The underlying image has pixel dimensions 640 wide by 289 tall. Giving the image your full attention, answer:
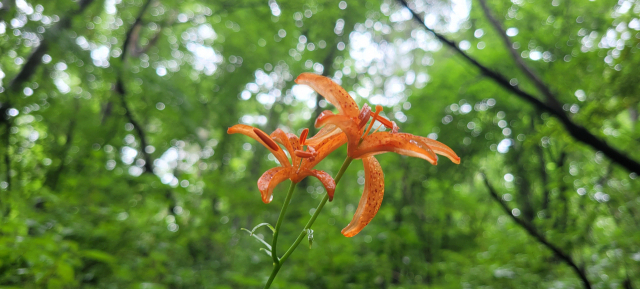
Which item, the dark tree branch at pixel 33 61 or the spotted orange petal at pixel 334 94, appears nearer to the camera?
the spotted orange petal at pixel 334 94

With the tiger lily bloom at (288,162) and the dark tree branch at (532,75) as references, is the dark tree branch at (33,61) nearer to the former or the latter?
the tiger lily bloom at (288,162)

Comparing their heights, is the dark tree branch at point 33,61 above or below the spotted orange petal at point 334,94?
below

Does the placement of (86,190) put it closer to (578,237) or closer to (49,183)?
(49,183)

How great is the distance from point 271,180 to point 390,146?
23 cm

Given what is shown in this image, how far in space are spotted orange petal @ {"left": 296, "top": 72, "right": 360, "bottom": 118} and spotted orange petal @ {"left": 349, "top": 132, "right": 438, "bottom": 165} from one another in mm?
65

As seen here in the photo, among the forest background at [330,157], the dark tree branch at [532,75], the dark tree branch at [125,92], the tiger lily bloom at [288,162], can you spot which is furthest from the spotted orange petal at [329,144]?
the dark tree branch at [125,92]

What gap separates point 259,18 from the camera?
15.2 ft

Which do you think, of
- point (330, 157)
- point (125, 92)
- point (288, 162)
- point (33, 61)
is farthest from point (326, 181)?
point (125, 92)

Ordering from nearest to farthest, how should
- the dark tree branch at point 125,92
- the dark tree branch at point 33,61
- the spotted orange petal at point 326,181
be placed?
the spotted orange petal at point 326,181, the dark tree branch at point 33,61, the dark tree branch at point 125,92

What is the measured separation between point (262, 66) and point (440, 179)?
3.22 metres

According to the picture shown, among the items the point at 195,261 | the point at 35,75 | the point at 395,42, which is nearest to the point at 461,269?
the point at 195,261

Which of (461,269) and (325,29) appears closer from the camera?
(461,269)

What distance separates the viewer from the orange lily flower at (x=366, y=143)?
60 centimetres

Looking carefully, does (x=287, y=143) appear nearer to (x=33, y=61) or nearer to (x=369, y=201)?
(x=369, y=201)
